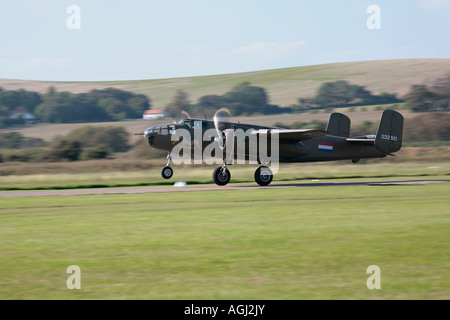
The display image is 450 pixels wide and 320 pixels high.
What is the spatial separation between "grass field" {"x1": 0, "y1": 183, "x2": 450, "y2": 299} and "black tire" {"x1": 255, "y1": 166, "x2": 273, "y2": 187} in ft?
26.4

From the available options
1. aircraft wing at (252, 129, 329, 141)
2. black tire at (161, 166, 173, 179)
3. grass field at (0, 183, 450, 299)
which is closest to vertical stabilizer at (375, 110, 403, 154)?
aircraft wing at (252, 129, 329, 141)

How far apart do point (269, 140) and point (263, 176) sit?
6.52 ft

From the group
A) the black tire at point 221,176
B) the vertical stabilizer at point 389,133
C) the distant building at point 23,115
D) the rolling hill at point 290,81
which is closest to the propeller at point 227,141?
Result: the black tire at point 221,176

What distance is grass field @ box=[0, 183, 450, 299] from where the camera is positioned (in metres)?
8.19

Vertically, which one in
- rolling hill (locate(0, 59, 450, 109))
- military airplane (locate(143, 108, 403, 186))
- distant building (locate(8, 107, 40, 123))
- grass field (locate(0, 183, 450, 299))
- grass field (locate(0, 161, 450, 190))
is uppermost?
rolling hill (locate(0, 59, 450, 109))

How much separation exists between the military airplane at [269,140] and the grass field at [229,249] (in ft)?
27.7

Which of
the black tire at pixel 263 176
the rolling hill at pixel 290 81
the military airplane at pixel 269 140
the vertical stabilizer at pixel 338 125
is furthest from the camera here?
the rolling hill at pixel 290 81

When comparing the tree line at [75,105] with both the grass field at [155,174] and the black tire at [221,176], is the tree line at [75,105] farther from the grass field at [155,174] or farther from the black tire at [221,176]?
the black tire at [221,176]

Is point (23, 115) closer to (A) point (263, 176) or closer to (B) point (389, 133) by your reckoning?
(A) point (263, 176)

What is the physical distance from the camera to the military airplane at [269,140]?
28500mm

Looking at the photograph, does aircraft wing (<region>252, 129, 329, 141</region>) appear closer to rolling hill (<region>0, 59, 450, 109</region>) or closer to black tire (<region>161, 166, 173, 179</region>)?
black tire (<region>161, 166, 173, 179</region>)

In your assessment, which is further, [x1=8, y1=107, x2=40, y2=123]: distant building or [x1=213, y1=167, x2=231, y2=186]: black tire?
[x1=8, y1=107, x2=40, y2=123]: distant building

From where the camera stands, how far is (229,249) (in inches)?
440
